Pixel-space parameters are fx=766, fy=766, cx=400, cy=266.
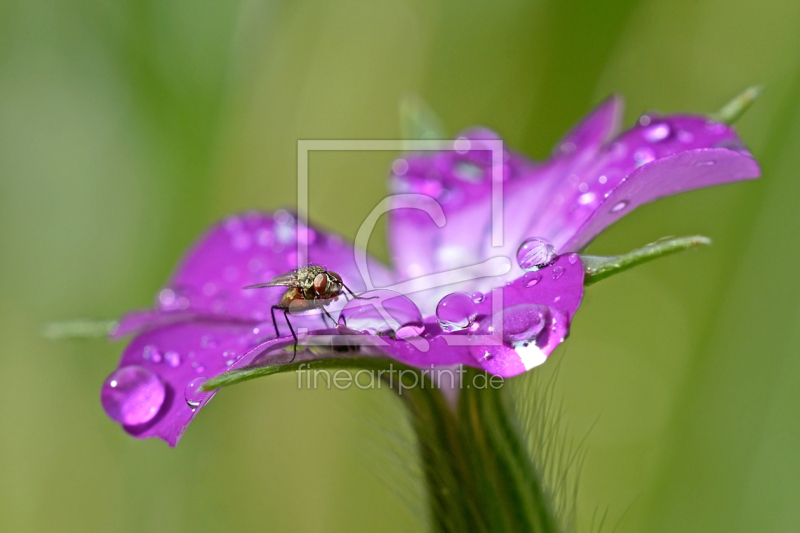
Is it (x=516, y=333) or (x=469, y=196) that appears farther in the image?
(x=469, y=196)

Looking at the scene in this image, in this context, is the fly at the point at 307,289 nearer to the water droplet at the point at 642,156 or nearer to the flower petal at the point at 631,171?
the flower petal at the point at 631,171

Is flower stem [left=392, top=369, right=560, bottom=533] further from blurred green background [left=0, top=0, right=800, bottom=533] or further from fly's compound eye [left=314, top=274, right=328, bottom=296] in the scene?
blurred green background [left=0, top=0, right=800, bottom=533]

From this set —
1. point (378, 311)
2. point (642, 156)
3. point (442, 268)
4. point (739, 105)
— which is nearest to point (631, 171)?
point (642, 156)

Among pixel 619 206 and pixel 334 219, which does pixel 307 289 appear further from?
pixel 334 219

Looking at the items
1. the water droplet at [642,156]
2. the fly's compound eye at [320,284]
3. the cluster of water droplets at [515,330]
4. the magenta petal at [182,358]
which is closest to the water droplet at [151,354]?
the magenta petal at [182,358]

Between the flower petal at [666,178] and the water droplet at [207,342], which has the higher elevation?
the flower petal at [666,178]
